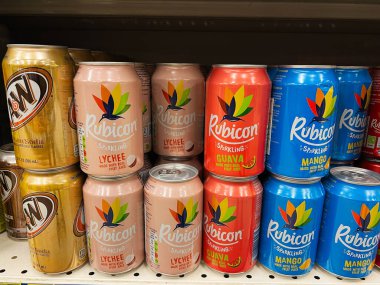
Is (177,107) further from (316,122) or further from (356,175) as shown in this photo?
(356,175)

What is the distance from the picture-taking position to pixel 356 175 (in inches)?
37.6

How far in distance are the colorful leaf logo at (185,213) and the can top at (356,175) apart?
43 centimetres

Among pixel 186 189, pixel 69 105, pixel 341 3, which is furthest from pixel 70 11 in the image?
pixel 341 3

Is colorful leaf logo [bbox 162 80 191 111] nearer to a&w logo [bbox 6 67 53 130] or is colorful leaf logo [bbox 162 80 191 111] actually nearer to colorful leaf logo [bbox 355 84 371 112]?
a&w logo [bbox 6 67 53 130]

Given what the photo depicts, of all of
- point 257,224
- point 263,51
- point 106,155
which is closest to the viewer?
point 106,155

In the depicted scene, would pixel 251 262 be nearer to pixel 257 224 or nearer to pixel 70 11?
pixel 257 224

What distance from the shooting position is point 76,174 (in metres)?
0.92

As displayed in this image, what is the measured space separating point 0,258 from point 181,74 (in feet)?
2.59

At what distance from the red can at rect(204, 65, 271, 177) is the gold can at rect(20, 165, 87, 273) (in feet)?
1.36

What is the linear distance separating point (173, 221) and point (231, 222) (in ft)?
0.56

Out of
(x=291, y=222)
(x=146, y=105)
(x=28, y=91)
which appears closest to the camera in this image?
(x=28, y=91)

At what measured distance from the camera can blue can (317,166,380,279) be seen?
34.6 inches

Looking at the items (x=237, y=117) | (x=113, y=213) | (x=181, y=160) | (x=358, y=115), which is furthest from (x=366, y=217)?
(x=113, y=213)

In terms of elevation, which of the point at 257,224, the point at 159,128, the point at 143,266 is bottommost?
the point at 143,266
